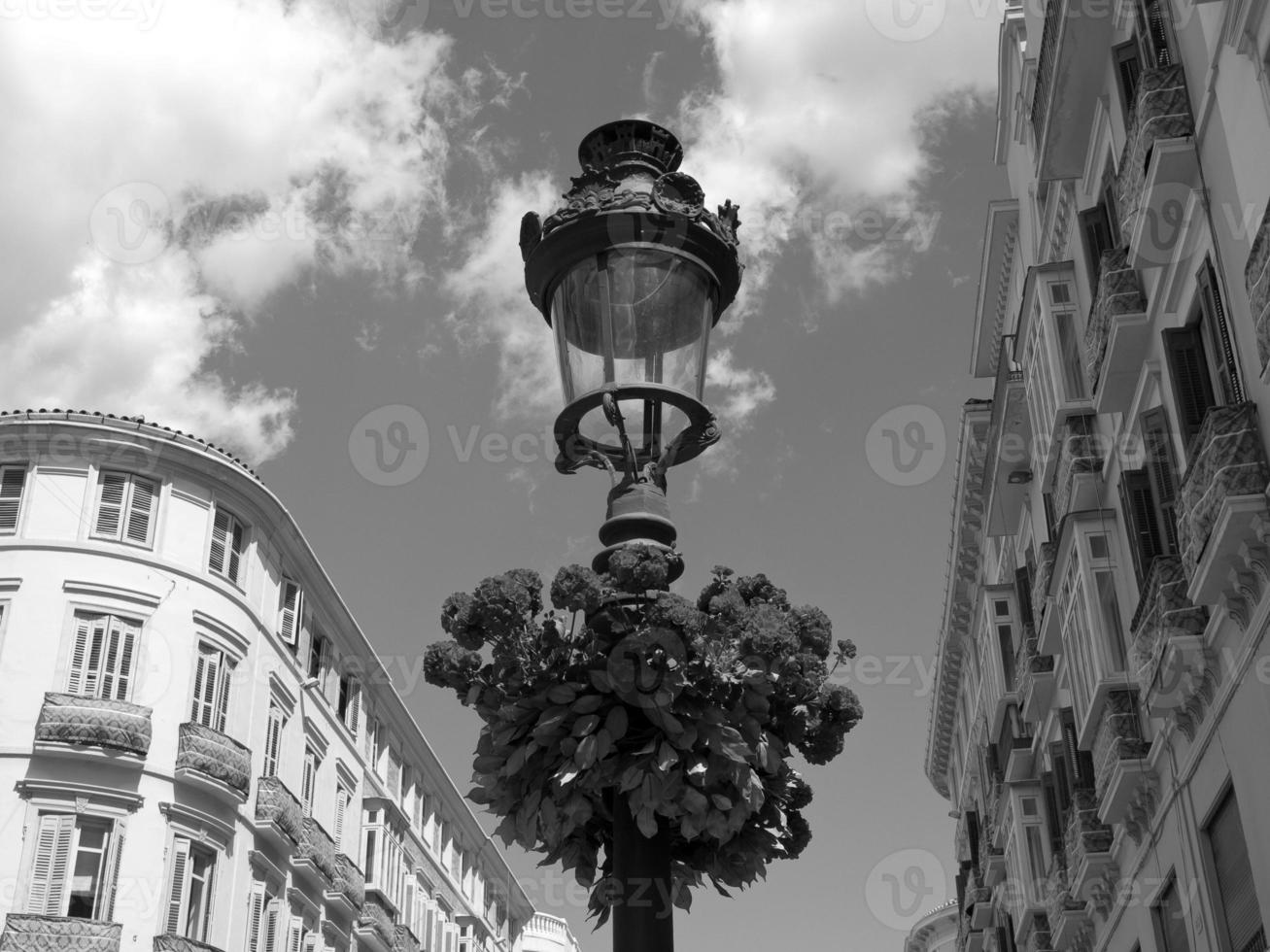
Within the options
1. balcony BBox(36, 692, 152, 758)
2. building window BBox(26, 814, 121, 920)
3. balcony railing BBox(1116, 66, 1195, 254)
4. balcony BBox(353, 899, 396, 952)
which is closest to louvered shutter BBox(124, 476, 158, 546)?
balcony BBox(36, 692, 152, 758)

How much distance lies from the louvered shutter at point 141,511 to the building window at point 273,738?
5.17 metres

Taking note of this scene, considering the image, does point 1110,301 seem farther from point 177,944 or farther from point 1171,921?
point 177,944

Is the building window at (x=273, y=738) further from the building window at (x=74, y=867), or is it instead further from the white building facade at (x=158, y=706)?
the building window at (x=74, y=867)

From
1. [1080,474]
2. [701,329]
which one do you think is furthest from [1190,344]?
[701,329]

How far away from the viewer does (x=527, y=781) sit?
631cm

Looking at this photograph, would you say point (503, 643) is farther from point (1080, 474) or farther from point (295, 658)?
point (295, 658)

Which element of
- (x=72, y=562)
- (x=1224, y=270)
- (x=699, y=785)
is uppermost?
(x=72, y=562)

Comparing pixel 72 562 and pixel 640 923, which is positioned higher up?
pixel 72 562

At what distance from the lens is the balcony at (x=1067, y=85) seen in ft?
60.5

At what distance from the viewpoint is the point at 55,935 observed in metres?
27.9

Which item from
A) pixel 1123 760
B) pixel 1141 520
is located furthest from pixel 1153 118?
pixel 1123 760

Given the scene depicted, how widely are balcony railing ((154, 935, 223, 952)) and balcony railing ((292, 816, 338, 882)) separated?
512cm

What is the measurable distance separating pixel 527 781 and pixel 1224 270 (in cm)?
1021

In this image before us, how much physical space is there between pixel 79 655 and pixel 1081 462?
20649 millimetres
